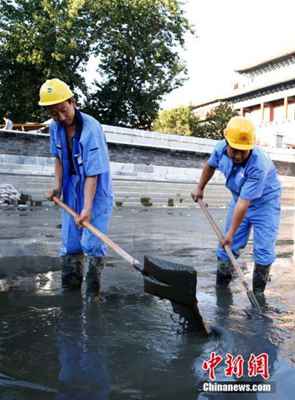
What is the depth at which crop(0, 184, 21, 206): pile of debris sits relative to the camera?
36.3ft

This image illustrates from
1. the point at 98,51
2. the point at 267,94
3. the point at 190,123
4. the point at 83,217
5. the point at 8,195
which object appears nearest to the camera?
the point at 83,217

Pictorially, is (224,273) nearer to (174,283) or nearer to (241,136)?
(241,136)

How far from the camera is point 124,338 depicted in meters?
2.88

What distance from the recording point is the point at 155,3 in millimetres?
22375

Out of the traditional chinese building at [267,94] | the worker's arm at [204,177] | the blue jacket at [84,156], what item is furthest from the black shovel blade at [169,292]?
the traditional chinese building at [267,94]

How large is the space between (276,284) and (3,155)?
8681 millimetres

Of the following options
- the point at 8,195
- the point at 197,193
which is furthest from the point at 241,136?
the point at 8,195

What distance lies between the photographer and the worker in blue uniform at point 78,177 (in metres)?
3.42

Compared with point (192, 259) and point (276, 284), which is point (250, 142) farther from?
point (192, 259)

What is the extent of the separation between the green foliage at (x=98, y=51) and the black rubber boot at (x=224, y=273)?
735 inches

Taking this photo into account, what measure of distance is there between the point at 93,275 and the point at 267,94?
137 ft

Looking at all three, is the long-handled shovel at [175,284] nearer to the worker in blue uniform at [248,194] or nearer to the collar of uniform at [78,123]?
the worker in blue uniform at [248,194]

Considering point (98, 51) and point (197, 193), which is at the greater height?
point (98, 51)

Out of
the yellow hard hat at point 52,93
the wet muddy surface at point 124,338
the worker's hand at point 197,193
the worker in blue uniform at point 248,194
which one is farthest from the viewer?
the worker's hand at point 197,193
